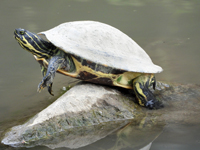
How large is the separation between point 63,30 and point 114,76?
902 millimetres

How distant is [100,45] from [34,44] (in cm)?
85

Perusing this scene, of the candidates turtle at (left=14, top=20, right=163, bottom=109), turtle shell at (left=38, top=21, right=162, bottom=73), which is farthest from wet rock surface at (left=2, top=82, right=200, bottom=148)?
turtle shell at (left=38, top=21, right=162, bottom=73)

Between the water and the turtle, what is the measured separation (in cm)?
68

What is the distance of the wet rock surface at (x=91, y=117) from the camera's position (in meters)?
2.77

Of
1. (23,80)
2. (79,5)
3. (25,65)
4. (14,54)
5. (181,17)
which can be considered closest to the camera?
(23,80)

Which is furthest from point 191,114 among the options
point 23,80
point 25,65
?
point 25,65

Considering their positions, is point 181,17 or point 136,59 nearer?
point 136,59

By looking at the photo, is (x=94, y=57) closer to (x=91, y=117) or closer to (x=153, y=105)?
(x=91, y=117)

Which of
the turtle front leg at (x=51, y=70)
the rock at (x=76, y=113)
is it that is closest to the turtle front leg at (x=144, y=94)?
the rock at (x=76, y=113)

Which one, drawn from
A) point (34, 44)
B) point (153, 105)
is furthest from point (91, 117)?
point (34, 44)

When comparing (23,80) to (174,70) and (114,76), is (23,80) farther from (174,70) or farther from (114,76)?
(174,70)

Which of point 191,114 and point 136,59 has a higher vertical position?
point 136,59

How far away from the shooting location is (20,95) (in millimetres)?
4281

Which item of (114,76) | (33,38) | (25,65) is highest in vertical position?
(33,38)
